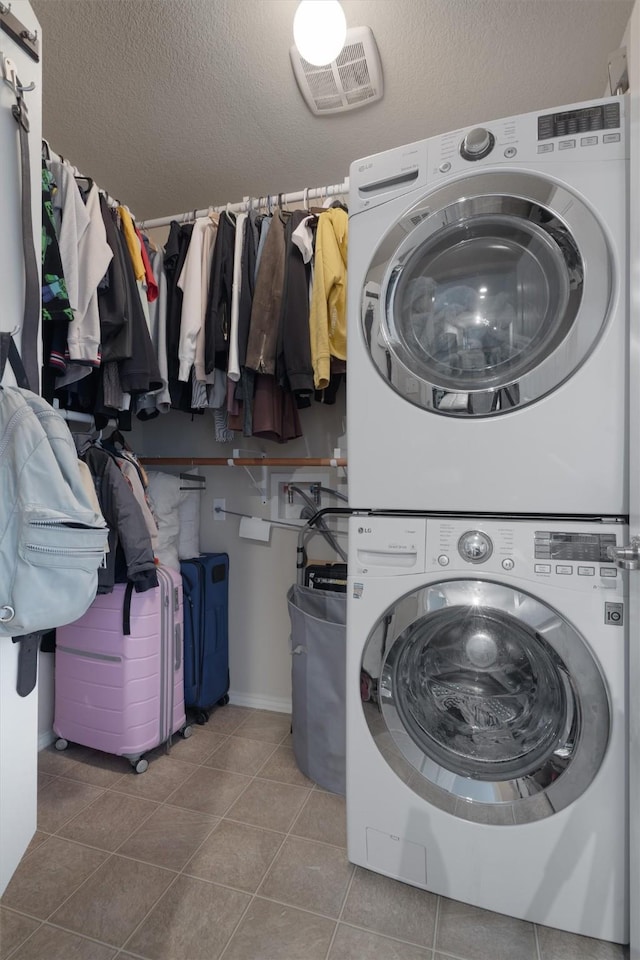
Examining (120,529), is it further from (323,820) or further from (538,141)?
(538,141)

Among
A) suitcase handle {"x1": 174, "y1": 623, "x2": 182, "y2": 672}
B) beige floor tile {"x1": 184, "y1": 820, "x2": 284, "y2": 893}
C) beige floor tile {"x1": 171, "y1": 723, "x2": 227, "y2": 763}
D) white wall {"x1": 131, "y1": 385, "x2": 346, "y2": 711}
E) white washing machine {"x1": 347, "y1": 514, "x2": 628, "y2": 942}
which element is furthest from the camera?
white wall {"x1": 131, "y1": 385, "x2": 346, "y2": 711}

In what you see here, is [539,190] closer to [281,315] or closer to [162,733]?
[281,315]

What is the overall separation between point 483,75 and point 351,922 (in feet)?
8.17

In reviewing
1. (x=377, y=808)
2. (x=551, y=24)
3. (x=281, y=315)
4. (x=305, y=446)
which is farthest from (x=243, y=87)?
(x=377, y=808)

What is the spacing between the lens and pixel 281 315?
1.77 m

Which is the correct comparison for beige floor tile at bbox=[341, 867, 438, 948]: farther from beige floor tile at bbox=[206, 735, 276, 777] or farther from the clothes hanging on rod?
the clothes hanging on rod

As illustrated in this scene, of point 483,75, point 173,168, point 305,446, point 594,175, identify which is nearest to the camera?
point 594,175

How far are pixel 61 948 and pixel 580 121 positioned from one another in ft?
7.07

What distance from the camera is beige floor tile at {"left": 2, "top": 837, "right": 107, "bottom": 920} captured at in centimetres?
115

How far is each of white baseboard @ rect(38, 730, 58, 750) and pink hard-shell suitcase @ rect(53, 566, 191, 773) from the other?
68mm

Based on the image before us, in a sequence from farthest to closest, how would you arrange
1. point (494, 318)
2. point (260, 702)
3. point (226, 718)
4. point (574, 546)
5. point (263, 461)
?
1. point (260, 702)
2. point (226, 718)
3. point (263, 461)
4. point (494, 318)
5. point (574, 546)

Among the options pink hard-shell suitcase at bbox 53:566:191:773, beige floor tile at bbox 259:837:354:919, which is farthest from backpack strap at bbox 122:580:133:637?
beige floor tile at bbox 259:837:354:919

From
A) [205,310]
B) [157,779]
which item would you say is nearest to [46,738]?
[157,779]

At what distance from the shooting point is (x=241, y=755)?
182 centimetres
